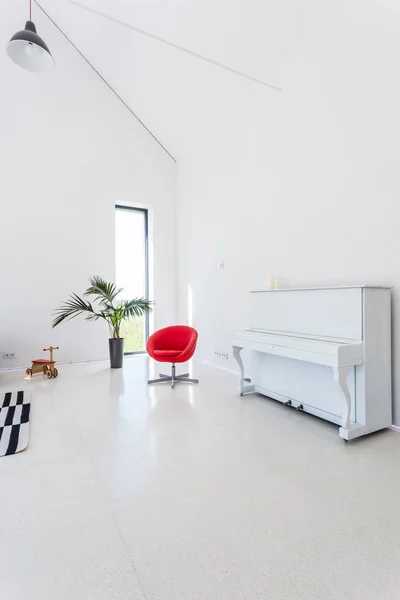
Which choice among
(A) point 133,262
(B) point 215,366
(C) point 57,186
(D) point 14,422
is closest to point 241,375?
(B) point 215,366

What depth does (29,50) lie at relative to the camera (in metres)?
3.30

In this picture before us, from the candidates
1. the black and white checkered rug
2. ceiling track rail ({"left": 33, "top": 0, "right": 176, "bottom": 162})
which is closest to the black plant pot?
the black and white checkered rug

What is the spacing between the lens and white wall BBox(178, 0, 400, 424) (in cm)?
276

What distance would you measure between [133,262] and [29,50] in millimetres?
3600

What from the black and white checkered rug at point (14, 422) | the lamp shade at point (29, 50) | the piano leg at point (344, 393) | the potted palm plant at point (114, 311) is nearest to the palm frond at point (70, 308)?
the potted palm plant at point (114, 311)

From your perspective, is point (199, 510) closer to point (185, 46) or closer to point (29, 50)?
point (29, 50)

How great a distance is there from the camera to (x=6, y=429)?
271cm

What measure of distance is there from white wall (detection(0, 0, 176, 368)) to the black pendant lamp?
80.7 inches

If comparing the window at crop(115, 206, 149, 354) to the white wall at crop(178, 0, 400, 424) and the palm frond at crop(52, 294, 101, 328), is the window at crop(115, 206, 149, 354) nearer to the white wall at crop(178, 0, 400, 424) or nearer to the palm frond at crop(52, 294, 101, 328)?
the palm frond at crop(52, 294, 101, 328)

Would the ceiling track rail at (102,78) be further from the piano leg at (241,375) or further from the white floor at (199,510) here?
the white floor at (199,510)

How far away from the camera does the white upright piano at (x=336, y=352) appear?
2516 mm

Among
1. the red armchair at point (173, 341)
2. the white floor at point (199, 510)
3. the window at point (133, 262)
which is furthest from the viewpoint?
the window at point (133, 262)

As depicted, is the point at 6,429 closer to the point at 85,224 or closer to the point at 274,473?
the point at 274,473

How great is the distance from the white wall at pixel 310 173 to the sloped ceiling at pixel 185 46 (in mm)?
108
